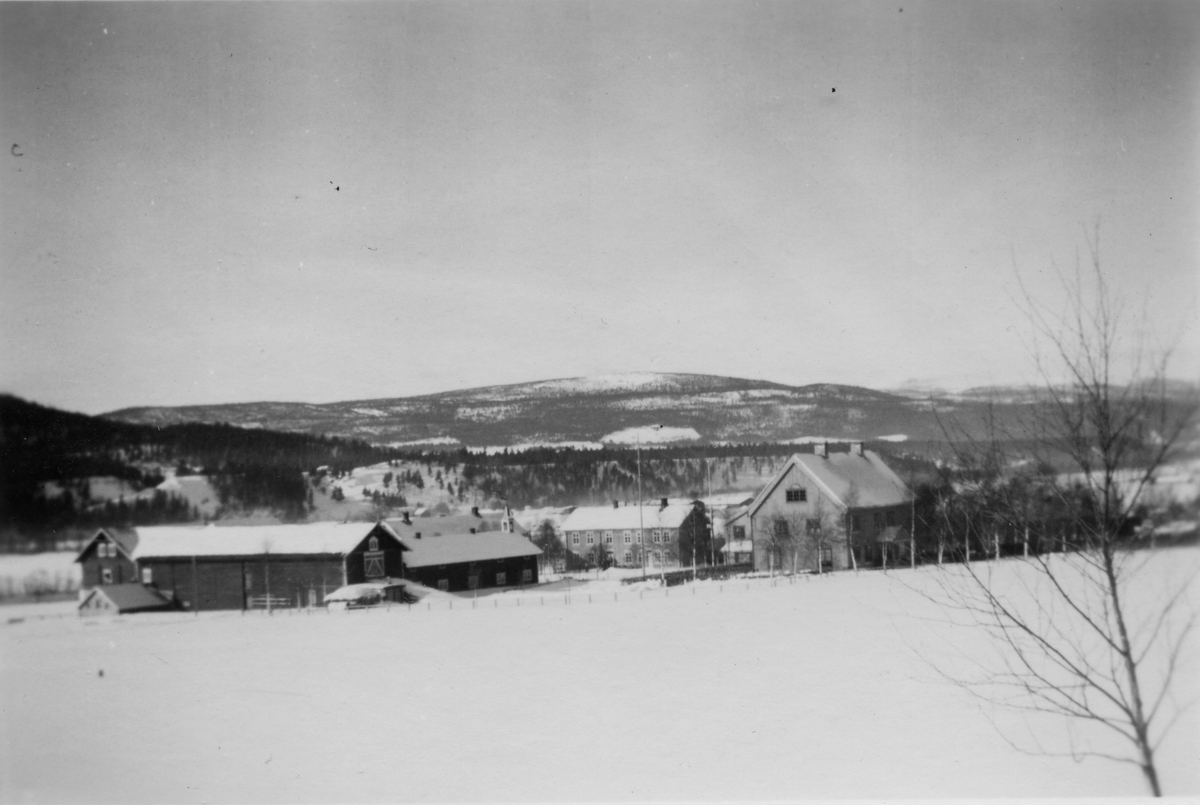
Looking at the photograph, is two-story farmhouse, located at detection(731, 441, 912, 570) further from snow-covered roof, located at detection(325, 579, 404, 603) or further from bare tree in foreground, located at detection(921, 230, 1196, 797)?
snow-covered roof, located at detection(325, 579, 404, 603)

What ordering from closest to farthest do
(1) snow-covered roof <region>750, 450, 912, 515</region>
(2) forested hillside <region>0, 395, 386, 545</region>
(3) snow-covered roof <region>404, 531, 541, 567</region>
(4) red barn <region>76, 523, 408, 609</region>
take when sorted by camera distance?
1. (2) forested hillside <region>0, 395, 386, 545</region>
2. (4) red barn <region>76, 523, 408, 609</region>
3. (3) snow-covered roof <region>404, 531, 541, 567</region>
4. (1) snow-covered roof <region>750, 450, 912, 515</region>

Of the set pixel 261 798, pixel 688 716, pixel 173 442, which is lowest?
pixel 261 798

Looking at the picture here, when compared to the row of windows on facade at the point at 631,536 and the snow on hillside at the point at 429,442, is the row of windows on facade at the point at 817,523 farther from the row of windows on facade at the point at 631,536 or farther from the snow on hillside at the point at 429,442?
the snow on hillside at the point at 429,442

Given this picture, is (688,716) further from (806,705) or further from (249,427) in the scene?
(249,427)

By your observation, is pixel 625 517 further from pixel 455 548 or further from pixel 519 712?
pixel 519 712

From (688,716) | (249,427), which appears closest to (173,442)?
(249,427)

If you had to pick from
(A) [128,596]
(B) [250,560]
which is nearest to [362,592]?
(B) [250,560]

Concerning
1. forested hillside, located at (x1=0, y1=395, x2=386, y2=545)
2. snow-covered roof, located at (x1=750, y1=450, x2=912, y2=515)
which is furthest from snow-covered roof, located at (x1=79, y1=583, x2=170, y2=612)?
snow-covered roof, located at (x1=750, y1=450, x2=912, y2=515)
